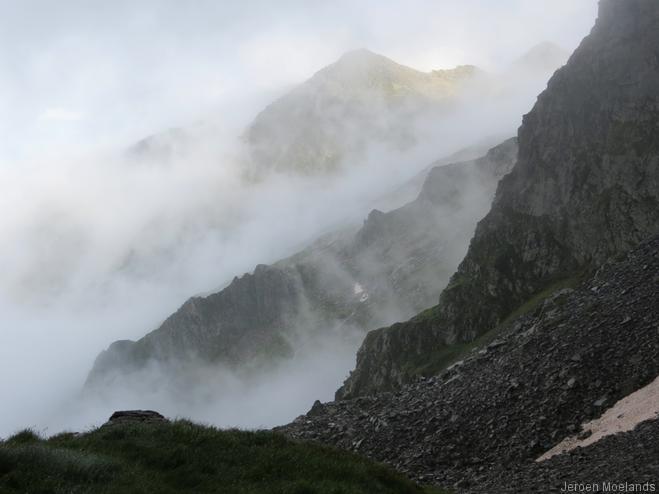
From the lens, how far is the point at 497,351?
1948 inches

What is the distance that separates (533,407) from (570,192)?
65.8 metres

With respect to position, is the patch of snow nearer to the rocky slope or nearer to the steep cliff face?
the rocky slope

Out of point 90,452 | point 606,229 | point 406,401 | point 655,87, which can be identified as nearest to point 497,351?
point 406,401

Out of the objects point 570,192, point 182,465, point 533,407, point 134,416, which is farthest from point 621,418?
point 570,192

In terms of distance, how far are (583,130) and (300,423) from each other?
71669mm

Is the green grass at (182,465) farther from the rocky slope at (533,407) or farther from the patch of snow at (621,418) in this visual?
the patch of snow at (621,418)

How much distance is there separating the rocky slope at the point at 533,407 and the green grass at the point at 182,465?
724 centimetres

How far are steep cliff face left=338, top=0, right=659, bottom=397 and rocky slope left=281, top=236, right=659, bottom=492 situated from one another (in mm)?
36310

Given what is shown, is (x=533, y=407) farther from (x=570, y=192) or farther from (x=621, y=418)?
Answer: (x=570, y=192)

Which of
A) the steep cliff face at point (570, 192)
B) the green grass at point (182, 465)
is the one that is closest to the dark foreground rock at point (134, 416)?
the green grass at point (182, 465)

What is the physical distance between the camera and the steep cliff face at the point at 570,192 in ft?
267

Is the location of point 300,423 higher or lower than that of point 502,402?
higher

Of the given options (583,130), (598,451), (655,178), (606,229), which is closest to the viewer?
(598,451)

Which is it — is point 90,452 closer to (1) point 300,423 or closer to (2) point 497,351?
(1) point 300,423
